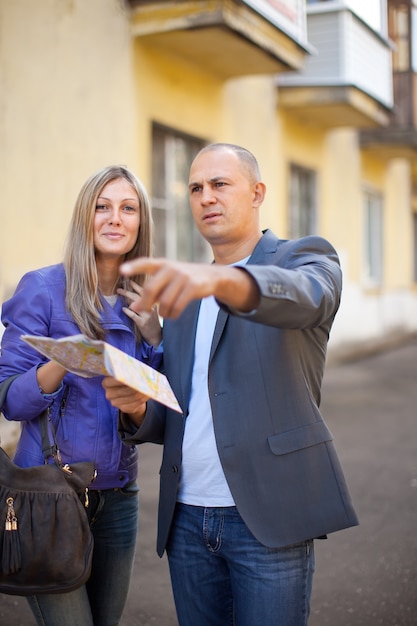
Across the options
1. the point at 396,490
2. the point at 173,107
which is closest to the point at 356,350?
the point at 173,107

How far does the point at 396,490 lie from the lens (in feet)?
18.5

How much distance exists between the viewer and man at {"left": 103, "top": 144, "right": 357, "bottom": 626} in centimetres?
205

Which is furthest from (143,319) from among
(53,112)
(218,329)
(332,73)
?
(332,73)

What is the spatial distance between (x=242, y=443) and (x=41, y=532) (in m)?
0.61

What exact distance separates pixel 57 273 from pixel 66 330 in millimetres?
216

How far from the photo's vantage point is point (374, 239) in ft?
50.4

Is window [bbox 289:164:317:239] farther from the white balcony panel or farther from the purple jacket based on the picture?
the purple jacket

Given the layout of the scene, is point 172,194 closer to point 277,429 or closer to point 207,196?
point 207,196

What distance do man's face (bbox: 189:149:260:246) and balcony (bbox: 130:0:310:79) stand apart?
557 cm

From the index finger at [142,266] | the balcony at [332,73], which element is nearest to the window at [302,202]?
the balcony at [332,73]

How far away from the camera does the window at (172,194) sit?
8.20 metres

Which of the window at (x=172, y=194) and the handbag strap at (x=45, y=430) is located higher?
the window at (x=172, y=194)

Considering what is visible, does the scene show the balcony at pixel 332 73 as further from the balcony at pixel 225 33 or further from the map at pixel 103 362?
the map at pixel 103 362

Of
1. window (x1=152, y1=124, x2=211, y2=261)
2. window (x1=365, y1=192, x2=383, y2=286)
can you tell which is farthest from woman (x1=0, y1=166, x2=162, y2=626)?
window (x1=365, y1=192, x2=383, y2=286)
